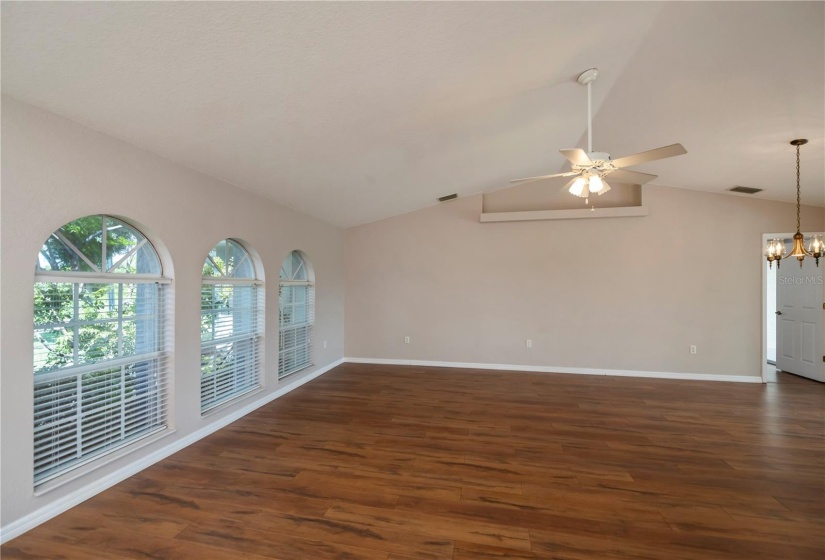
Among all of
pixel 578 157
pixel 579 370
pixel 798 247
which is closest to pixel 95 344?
pixel 578 157

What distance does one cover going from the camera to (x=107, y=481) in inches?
90.9

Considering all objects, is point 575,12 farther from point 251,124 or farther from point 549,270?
point 549,270

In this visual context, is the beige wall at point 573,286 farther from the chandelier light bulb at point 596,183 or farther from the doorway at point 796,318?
the chandelier light bulb at point 596,183

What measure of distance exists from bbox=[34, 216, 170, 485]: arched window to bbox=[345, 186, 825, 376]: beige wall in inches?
140

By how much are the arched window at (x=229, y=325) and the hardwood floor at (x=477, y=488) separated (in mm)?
423

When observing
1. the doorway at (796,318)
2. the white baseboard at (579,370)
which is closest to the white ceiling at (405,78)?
the doorway at (796,318)

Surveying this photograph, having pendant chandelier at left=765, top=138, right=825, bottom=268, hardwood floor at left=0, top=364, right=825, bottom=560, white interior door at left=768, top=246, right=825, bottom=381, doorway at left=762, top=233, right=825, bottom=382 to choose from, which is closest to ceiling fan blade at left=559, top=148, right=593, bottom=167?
hardwood floor at left=0, top=364, right=825, bottom=560

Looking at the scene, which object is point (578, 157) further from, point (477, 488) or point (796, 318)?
point (796, 318)

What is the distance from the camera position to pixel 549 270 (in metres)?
5.42

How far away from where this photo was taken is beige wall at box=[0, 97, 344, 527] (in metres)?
1.82

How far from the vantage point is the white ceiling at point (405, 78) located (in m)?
1.59

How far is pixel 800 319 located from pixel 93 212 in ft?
28.3

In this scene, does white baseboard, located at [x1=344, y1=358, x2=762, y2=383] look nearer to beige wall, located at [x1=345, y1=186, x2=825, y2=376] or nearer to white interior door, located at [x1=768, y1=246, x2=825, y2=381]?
beige wall, located at [x1=345, y1=186, x2=825, y2=376]

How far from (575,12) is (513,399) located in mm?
3741
